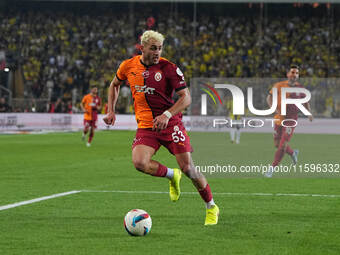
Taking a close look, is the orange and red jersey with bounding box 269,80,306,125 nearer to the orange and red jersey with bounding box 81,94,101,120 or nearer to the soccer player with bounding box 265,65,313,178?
the soccer player with bounding box 265,65,313,178

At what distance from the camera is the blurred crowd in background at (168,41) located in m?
42.9

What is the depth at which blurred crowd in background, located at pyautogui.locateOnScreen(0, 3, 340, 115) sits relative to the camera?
141 ft

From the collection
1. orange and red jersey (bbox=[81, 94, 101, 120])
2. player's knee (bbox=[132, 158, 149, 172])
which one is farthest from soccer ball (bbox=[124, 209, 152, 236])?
orange and red jersey (bbox=[81, 94, 101, 120])

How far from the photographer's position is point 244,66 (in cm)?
4319

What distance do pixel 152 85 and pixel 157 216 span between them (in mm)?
1752

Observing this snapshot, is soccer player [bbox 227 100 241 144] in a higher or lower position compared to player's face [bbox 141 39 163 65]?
lower

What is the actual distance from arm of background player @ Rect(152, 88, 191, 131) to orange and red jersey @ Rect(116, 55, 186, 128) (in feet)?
0.41

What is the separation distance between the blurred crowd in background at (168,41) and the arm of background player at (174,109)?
104 feet

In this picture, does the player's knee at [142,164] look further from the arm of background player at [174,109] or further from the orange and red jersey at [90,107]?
the orange and red jersey at [90,107]

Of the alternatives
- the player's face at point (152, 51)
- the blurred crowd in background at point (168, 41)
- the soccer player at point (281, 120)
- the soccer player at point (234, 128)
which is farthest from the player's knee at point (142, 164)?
the blurred crowd in background at point (168, 41)

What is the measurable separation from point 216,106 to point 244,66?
946 centimetres

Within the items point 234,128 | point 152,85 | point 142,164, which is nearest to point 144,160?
point 142,164

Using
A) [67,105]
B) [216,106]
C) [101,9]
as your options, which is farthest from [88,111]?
[101,9]

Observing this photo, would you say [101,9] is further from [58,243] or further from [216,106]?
[58,243]
